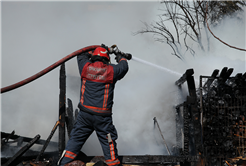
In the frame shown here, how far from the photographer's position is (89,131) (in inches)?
132

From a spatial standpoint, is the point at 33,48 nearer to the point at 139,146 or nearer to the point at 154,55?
the point at 154,55

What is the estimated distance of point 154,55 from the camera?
26.0 feet

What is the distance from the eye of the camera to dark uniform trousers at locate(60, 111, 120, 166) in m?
3.20

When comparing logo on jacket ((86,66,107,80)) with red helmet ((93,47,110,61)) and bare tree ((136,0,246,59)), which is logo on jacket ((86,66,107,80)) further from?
bare tree ((136,0,246,59))

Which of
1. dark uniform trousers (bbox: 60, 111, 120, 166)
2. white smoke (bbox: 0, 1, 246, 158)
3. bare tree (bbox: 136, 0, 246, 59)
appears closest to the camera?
dark uniform trousers (bbox: 60, 111, 120, 166)

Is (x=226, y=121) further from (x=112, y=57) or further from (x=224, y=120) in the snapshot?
(x=112, y=57)

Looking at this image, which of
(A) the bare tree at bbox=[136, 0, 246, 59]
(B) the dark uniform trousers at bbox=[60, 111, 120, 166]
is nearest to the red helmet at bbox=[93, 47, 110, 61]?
(B) the dark uniform trousers at bbox=[60, 111, 120, 166]

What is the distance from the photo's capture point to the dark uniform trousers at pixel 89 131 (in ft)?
10.5

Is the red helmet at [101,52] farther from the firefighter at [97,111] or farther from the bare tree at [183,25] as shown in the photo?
Answer: the bare tree at [183,25]

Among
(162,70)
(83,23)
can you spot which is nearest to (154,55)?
(162,70)

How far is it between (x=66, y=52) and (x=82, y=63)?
4.44m

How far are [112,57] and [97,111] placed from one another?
452 cm

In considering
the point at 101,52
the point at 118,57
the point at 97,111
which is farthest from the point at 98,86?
the point at 118,57

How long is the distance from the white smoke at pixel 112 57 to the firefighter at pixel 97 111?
307 cm
